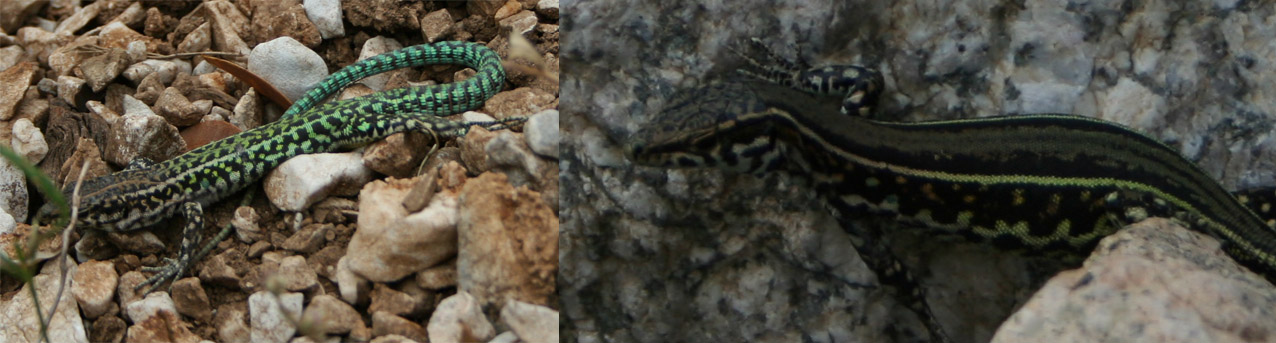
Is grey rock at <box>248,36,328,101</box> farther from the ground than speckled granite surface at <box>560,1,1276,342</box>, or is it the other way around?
speckled granite surface at <box>560,1,1276,342</box>

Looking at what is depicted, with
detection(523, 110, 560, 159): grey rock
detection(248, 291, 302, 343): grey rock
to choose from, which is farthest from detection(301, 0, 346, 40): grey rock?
detection(523, 110, 560, 159): grey rock

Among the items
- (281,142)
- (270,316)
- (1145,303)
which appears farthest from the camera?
(281,142)

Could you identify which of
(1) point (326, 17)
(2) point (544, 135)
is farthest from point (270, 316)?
(1) point (326, 17)

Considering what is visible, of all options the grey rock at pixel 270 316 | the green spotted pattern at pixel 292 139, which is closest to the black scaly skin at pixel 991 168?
the grey rock at pixel 270 316

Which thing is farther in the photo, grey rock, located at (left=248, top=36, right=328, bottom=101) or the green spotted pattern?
grey rock, located at (left=248, top=36, right=328, bottom=101)

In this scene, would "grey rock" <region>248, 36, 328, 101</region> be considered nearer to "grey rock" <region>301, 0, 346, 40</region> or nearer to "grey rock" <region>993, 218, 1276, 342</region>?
"grey rock" <region>301, 0, 346, 40</region>

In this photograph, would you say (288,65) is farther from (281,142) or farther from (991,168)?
(991,168)

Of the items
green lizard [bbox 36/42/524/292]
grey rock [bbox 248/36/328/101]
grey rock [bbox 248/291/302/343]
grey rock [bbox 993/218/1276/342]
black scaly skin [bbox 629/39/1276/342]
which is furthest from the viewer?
grey rock [bbox 248/36/328/101]

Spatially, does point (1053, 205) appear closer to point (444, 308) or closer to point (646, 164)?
point (646, 164)

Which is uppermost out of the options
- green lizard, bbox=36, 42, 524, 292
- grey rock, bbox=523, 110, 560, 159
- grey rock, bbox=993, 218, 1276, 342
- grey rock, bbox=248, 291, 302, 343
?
grey rock, bbox=993, 218, 1276, 342
